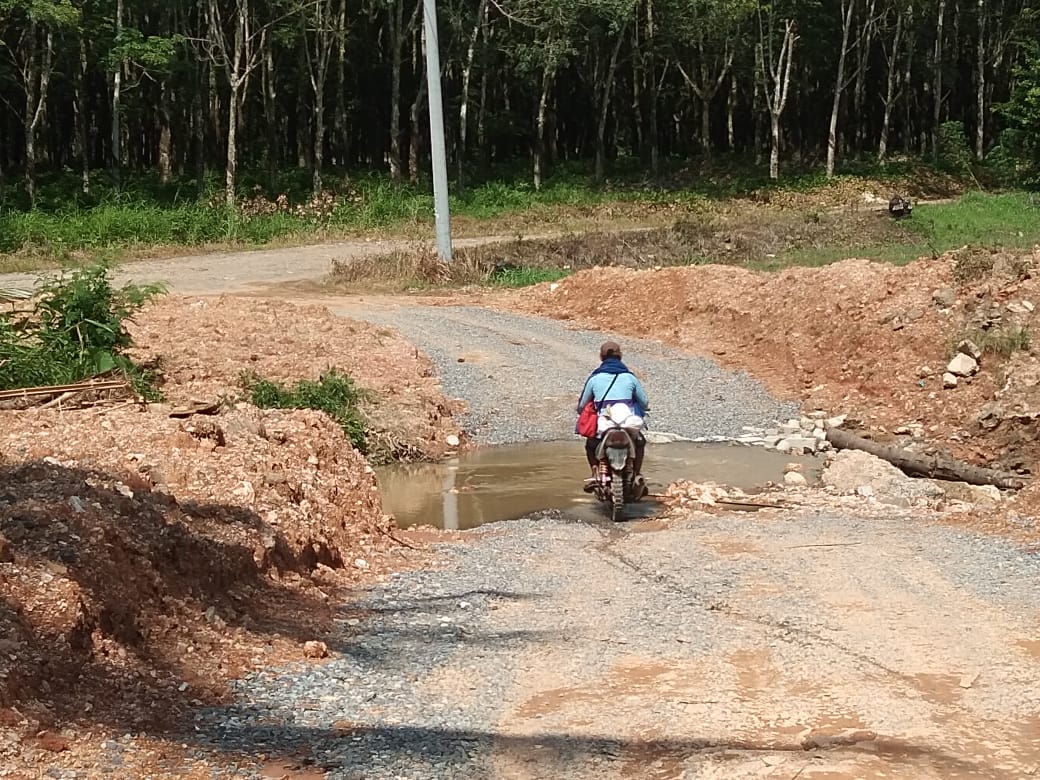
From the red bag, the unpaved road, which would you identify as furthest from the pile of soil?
the unpaved road

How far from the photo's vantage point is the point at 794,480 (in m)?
12.6

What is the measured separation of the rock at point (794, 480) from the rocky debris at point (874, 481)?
0.80ft

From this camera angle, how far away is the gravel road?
4902 millimetres

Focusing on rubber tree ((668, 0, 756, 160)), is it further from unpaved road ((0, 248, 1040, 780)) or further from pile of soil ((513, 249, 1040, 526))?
unpaved road ((0, 248, 1040, 780))

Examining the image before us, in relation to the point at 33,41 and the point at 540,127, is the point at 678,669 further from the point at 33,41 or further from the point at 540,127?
the point at 540,127

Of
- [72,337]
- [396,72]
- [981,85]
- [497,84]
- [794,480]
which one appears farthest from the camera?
[497,84]

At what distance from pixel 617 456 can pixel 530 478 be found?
2.51m

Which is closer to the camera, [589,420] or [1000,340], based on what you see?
[589,420]

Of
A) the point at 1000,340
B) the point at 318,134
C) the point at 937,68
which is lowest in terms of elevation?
the point at 1000,340

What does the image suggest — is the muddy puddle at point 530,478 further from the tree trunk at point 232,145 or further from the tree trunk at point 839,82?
the tree trunk at point 839,82

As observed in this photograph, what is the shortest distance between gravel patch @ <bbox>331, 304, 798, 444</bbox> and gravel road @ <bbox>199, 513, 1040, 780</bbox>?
21.4 ft

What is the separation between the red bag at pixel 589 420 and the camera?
11.1 m

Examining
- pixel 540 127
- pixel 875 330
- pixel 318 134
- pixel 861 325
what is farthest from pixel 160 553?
pixel 540 127

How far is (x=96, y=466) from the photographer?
7.91 meters
